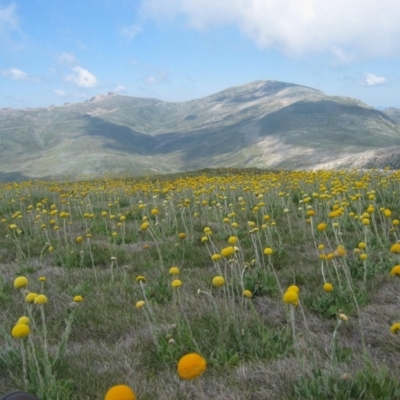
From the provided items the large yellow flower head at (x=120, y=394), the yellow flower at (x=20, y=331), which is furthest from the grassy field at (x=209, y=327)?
the large yellow flower head at (x=120, y=394)

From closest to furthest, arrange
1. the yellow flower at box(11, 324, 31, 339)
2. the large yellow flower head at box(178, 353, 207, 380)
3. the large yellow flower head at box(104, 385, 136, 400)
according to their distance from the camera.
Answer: the large yellow flower head at box(104, 385, 136, 400), the large yellow flower head at box(178, 353, 207, 380), the yellow flower at box(11, 324, 31, 339)

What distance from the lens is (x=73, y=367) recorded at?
9.98 feet

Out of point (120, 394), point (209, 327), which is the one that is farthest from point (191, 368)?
point (209, 327)

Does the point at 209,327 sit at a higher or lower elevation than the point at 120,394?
lower

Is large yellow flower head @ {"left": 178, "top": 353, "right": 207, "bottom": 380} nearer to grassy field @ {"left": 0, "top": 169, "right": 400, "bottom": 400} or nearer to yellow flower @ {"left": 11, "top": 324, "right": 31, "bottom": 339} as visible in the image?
grassy field @ {"left": 0, "top": 169, "right": 400, "bottom": 400}

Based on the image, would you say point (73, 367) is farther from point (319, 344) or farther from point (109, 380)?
point (319, 344)

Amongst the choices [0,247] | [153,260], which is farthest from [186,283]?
[0,247]

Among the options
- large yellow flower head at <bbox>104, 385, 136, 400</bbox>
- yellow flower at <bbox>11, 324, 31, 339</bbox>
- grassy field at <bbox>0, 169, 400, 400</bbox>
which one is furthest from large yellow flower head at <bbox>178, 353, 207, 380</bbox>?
yellow flower at <bbox>11, 324, 31, 339</bbox>

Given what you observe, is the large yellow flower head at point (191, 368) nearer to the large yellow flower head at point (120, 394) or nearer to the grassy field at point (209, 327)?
the grassy field at point (209, 327)

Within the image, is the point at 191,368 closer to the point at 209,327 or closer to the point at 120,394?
the point at 120,394

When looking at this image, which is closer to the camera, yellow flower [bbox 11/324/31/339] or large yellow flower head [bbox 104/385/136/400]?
large yellow flower head [bbox 104/385/136/400]

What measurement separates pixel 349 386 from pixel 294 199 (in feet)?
28.9

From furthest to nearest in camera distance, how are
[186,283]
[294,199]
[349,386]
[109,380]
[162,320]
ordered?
[294,199]
[186,283]
[162,320]
[109,380]
[349,386]

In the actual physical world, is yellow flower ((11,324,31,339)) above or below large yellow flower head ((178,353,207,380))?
below
